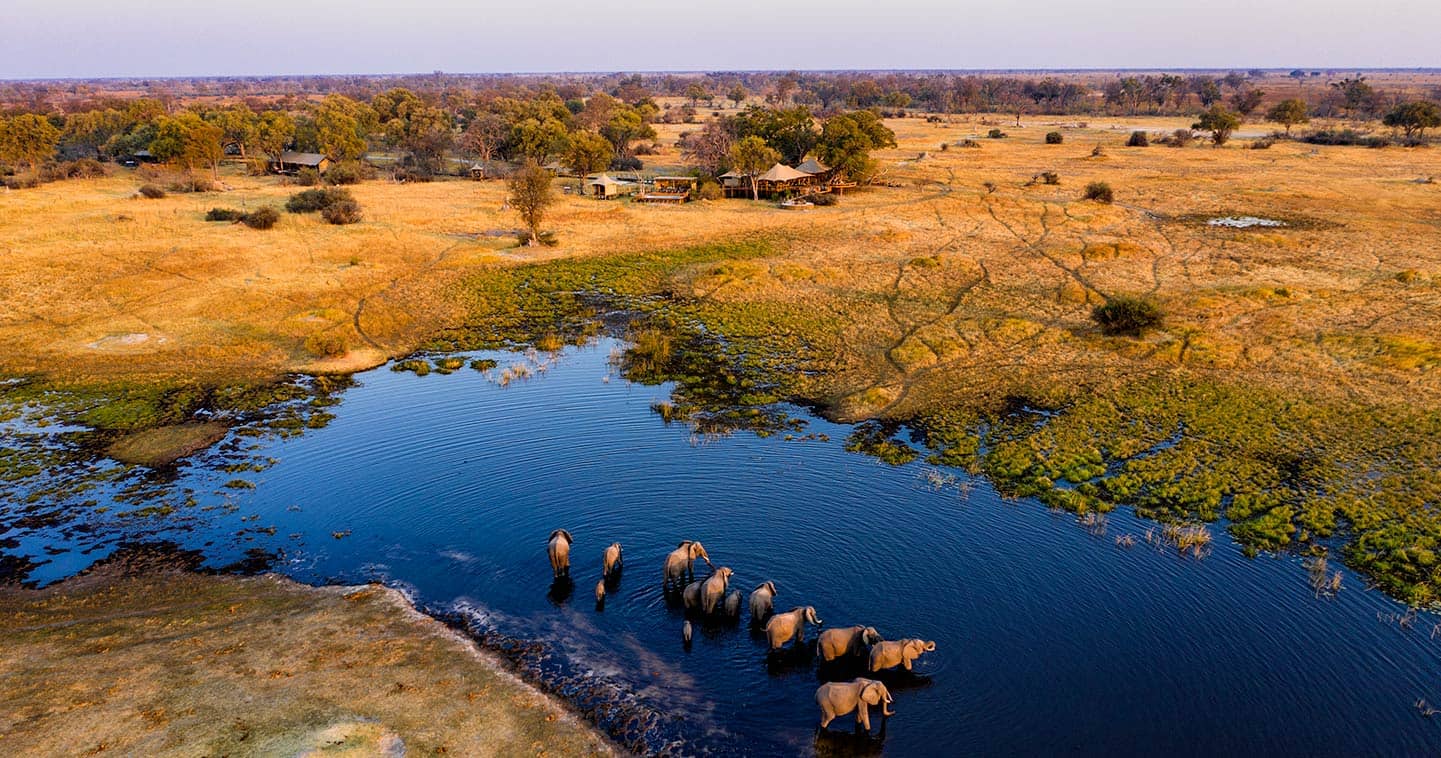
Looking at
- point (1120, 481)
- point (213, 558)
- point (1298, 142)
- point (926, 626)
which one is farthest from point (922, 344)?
point (1298, 142)

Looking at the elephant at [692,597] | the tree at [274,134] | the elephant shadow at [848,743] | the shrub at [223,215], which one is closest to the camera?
the elephant shadow at [848,743]

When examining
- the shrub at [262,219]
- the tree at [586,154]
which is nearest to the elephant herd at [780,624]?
the shrub at [262,219]

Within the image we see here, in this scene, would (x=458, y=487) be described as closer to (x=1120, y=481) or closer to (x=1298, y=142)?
(x=1120, y=481)

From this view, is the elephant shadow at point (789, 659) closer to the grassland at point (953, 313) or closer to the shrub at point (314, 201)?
the grassland at point (953, 313)

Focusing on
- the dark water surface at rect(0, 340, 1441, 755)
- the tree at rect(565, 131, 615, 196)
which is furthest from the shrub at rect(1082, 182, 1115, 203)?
the dark water surface at rect(0, 340, 1441, 755)

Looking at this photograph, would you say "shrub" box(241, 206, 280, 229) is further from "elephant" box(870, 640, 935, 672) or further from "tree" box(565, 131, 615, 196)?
"elephant" box(870, 640, 935, 672)

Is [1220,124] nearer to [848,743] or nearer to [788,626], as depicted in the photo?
[788,626]
